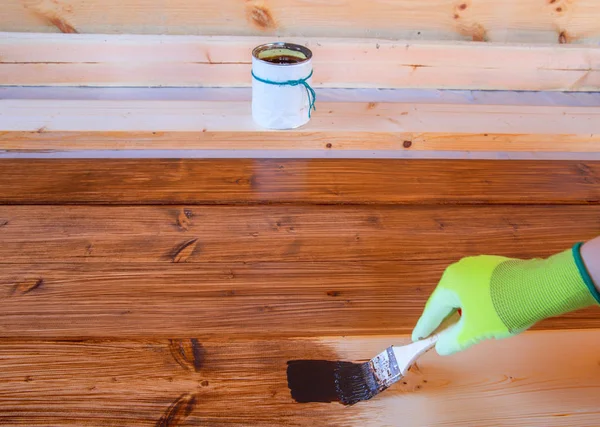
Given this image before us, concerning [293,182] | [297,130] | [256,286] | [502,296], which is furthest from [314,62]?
[502,296]

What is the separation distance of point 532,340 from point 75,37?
129cm

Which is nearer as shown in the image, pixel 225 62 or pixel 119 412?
pixel 119 412

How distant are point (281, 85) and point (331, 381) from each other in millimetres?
671

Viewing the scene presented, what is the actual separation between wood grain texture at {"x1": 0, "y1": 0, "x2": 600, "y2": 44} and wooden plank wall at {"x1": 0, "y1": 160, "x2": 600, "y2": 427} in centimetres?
46

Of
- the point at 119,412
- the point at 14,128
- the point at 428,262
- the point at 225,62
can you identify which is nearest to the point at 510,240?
the point at 428,262

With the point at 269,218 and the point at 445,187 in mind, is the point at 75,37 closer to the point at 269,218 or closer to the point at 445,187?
the point at 269,218

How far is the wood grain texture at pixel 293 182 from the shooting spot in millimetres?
1061

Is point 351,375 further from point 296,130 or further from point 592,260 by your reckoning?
point 296,130

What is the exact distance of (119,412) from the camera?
707 mm

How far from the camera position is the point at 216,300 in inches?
33.5

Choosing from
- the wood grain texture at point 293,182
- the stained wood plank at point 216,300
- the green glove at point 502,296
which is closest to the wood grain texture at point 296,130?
the wood grain texture at point 293,182

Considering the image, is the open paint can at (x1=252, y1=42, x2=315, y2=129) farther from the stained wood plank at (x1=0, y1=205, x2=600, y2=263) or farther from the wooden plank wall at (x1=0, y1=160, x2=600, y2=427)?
the stained wood plank at (x1=0, y1=205, x2=600, y2=263)

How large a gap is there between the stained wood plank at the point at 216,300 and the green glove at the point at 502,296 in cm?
9

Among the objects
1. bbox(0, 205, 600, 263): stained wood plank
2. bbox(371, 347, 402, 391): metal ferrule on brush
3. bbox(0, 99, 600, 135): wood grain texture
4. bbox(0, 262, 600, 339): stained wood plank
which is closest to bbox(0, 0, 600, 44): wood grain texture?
bbox(0, 99, 600, 135): wood grain texture
